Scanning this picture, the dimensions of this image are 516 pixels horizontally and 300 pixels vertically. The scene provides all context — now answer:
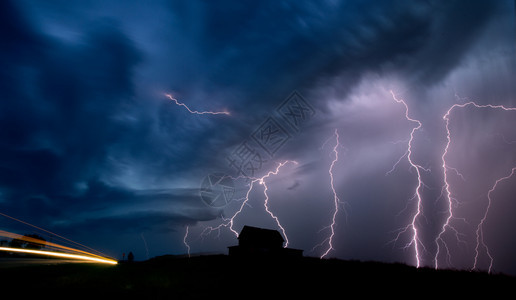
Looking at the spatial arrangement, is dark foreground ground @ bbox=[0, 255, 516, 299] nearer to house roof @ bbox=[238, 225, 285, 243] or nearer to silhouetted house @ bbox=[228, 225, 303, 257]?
silhouetted house @ bbox=[228, 225, 303, 257]

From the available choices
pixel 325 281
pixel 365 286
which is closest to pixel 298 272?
pixel 325 281

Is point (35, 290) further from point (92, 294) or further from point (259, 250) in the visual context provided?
point (259, 250)

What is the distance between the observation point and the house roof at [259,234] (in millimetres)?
30250

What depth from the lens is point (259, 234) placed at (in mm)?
30734

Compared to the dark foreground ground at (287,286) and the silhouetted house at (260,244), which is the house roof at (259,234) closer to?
the silhouetted house at (260,244)

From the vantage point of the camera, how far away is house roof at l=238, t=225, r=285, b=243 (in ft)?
99.2

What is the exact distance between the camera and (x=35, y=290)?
7578 millimetres

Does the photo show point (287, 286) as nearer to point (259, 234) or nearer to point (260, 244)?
point (260, 244)

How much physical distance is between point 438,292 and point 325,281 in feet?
11.9

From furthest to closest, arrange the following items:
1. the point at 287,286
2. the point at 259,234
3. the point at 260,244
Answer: the point at 259,234, the point at 260,244, the point at 287,286

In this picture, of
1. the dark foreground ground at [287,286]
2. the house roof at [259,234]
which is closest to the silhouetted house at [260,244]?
the house roof at [259,234]

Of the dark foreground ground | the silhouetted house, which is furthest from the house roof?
the dark foreground ground

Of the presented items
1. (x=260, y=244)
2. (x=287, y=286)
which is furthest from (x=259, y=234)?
(x=287, y=286)

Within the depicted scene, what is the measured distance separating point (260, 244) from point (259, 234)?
129cm
